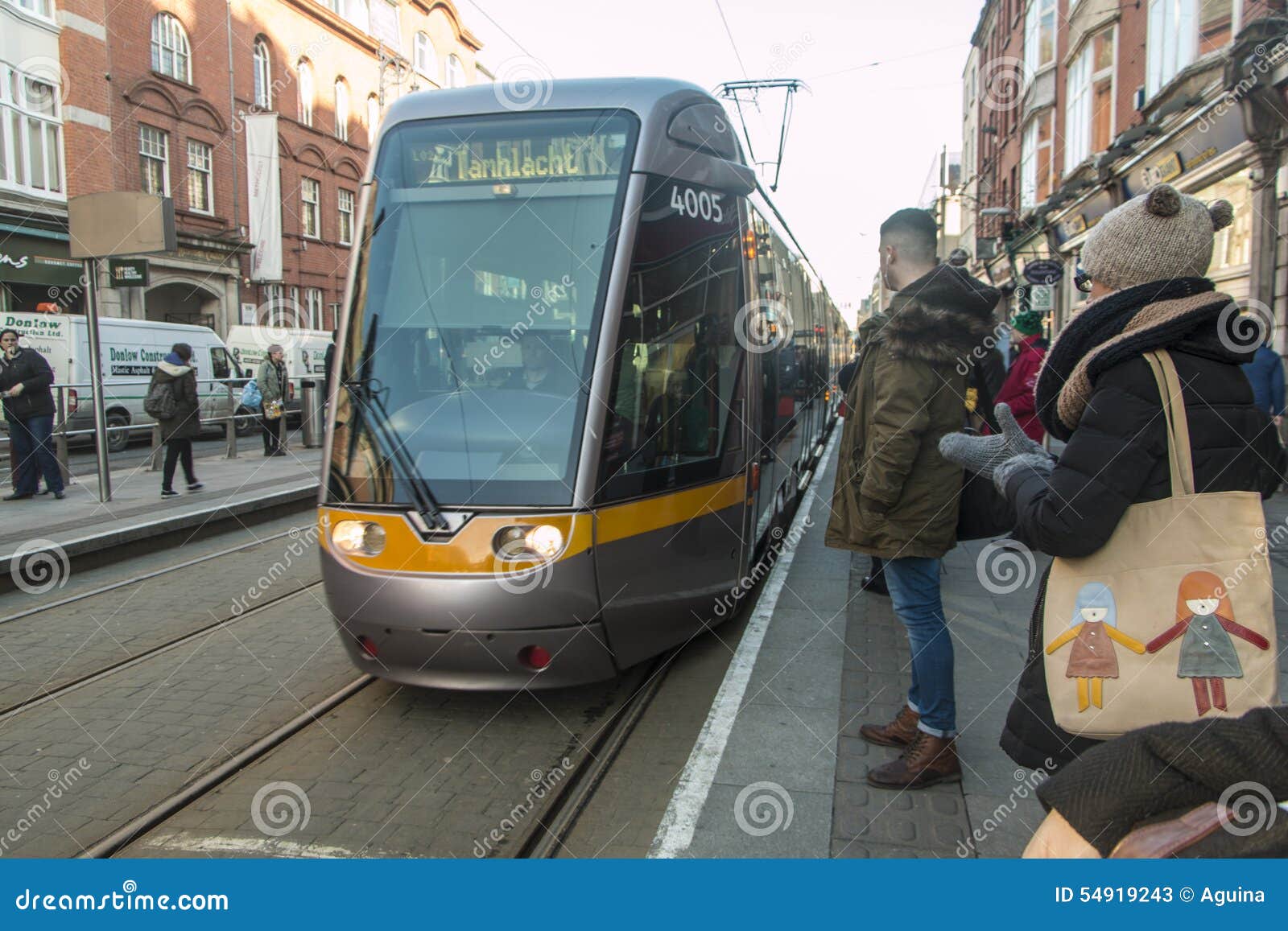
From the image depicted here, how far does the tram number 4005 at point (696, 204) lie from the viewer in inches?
186

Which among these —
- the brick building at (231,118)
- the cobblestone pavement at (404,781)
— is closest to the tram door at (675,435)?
the cobblestone pavement at (404,781)

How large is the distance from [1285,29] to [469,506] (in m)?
10.3

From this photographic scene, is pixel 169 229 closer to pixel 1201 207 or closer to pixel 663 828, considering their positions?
pixel 663 828

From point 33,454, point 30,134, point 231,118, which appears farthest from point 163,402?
point 231,118

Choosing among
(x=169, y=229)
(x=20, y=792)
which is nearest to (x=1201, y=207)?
(x=20, y=792)

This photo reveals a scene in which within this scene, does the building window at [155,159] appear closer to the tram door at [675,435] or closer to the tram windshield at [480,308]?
the tram windshield at [480,308]

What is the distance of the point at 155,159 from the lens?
25703mm

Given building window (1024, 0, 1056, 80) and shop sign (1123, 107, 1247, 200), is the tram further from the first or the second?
building window (1024, 0, 1056, 80)

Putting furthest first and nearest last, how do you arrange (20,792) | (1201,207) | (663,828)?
1. (20,792)
2. (663,828)
3. (1201,207)

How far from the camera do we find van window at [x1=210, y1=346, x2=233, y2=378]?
2144cm

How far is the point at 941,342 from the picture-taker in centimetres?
343

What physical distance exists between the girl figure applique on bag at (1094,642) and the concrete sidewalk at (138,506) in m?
7.71

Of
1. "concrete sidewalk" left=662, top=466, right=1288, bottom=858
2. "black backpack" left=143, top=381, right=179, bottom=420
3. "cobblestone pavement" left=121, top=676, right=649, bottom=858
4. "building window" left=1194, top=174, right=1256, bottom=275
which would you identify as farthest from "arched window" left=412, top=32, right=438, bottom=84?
"cobblestone pavement" left=121, top=676, right=649, bottom=858

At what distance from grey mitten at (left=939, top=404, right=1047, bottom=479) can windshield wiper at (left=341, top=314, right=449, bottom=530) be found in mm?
2367
